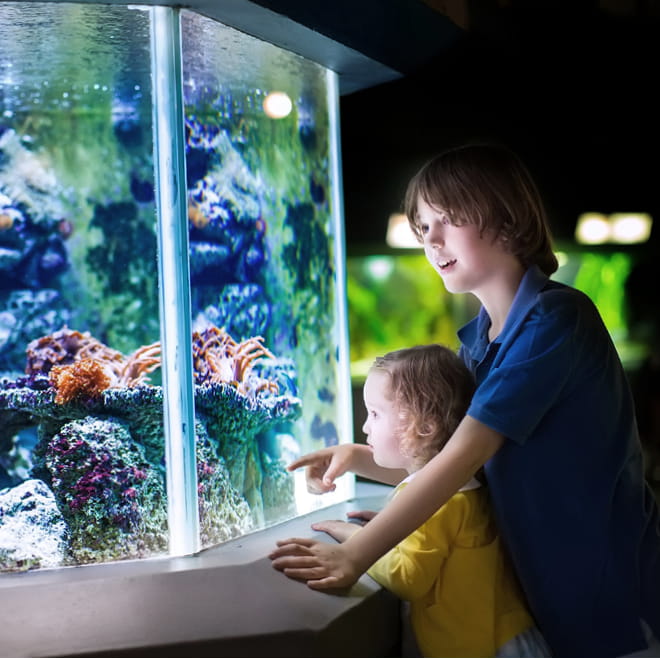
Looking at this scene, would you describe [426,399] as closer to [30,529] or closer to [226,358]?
[226,358]

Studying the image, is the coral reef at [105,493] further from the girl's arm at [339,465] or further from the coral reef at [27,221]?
the coral reef at [27,221]

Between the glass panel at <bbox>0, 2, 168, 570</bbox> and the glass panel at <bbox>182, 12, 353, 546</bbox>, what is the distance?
0.51 ft

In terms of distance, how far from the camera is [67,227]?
117 inches

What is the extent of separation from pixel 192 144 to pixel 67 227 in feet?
3.54

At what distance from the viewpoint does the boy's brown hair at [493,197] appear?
1.92 m

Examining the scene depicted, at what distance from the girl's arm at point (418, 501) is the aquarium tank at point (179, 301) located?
457 millimetres

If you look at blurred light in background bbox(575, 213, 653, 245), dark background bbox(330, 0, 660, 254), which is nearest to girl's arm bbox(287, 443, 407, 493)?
dark background bbox(330, 0, 660, 254)

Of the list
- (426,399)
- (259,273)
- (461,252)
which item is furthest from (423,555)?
(259,273)

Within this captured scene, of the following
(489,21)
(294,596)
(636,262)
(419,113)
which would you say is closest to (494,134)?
(419,113)

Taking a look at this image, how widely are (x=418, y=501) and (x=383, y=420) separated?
0.83ft

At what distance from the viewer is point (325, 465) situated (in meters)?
2.22

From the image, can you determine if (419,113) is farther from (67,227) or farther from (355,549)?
(355,549)

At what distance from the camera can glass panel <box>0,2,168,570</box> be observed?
2.02 m

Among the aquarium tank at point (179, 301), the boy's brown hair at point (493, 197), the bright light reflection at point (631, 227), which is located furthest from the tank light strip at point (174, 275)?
the bright light reflection at point (631, 227)
